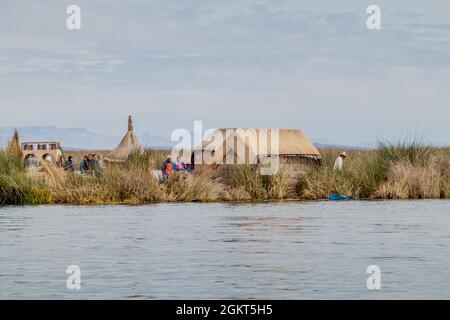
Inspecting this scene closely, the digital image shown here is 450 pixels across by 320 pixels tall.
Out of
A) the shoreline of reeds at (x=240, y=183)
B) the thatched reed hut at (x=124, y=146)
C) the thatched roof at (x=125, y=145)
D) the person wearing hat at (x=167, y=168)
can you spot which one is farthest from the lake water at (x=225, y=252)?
the thatched roof at (x=125, y=145)

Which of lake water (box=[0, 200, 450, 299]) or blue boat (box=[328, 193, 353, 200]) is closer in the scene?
lake water (box=[0, 200, 450, 299])

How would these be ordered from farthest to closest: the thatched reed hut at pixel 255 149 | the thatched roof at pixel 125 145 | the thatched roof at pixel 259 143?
the thatched roof at pixel 125 145 < the thatched roof at pixel 259 143 < the thatched reed hut at pixel 255 149

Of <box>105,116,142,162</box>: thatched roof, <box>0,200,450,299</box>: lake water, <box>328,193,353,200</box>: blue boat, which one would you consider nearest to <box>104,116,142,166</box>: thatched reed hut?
<box>105,116,142,162</box>: thatched roof

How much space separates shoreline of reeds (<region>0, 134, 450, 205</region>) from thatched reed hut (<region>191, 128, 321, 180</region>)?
1980 millimetres

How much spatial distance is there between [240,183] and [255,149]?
4.15m

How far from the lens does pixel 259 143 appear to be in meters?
40.4

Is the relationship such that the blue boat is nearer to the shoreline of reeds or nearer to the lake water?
the shoreline of reeds

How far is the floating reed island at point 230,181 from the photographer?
3394cm

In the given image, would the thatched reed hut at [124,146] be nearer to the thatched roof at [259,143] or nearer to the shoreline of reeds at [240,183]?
the thatched roof at [259,143]

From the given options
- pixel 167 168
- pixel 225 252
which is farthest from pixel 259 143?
pixel 225 252

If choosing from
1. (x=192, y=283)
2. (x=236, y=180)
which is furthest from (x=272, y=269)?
(x=236, y=180)

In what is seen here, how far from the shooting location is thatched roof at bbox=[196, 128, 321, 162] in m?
39.7
